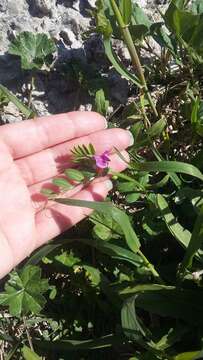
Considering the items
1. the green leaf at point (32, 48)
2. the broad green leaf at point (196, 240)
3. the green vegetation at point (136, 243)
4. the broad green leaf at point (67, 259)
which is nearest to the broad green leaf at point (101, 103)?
the green vegetation at point (136, 243)

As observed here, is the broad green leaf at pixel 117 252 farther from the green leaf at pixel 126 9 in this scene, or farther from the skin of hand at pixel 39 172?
the green leaf at pixel 126 9

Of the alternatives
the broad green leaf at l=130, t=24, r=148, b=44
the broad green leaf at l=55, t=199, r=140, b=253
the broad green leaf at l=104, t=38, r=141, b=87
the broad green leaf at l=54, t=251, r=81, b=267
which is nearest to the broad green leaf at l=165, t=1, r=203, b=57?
the broad green leaf at l=130, t=24, r=148, b=44

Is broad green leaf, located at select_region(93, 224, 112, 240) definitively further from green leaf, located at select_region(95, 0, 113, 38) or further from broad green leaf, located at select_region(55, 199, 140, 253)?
green leaf, located at select_region(95, 0, 113, 38)

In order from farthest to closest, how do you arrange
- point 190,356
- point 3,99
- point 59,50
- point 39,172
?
point 59,50, point 3,99, point 39,172, point 190,356

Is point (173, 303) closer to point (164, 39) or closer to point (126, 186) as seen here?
point (126, 186)

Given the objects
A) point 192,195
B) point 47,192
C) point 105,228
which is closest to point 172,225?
point 192,195

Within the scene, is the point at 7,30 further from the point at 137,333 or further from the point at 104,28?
the point at 137,333

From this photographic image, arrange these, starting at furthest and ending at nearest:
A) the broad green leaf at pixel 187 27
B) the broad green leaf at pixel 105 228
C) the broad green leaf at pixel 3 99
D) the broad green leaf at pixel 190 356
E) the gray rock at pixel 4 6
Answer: the gray rock at pixel 4 6 < the broad green leaf at pixel 3 99 < the broad green leaf at pixel 187 27 < the broad green leaf at pixel 105 228 < the broad green leaf at pixel 190 356
